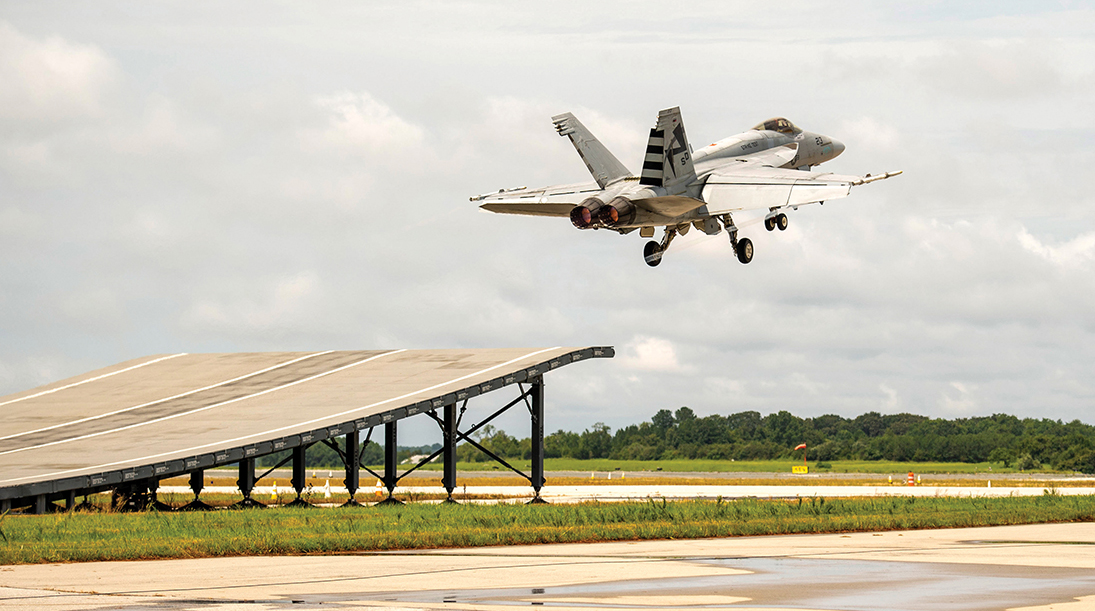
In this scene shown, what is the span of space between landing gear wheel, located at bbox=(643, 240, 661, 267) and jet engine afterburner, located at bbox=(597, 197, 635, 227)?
5108mm

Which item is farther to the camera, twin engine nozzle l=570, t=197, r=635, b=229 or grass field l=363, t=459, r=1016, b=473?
grass field l=363, t=459, r=1016, b=473

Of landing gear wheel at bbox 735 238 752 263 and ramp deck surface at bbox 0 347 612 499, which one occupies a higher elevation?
landing gear wheel at bbox 735 238 752 263

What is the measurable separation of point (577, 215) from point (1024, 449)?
8576 centimetres

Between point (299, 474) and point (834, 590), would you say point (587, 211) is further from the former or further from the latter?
point (834, 590)

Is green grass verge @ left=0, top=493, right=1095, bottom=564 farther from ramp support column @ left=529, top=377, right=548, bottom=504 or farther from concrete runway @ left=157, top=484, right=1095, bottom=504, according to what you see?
concrete runway @ left=157, top=484, right=1095, bottom=504

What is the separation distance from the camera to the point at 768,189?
3644 centimetres

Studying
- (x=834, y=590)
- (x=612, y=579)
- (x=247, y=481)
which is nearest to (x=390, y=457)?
(x=247, y=481)

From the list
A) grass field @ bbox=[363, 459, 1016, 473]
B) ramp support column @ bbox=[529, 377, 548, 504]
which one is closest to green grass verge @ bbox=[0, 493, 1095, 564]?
ramp support column @ bbox=[529, 377, 548, 504]

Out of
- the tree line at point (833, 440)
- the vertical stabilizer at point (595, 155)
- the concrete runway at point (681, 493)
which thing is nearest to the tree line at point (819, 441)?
the tree line at point (833, 440)

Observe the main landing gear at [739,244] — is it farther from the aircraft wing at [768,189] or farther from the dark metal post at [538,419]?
the dark metal post at [538,419]

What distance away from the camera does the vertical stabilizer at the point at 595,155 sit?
121 feet

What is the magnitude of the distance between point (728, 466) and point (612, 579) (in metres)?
103

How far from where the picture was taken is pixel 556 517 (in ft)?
94.0

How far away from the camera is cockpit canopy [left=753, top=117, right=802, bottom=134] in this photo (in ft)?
137
